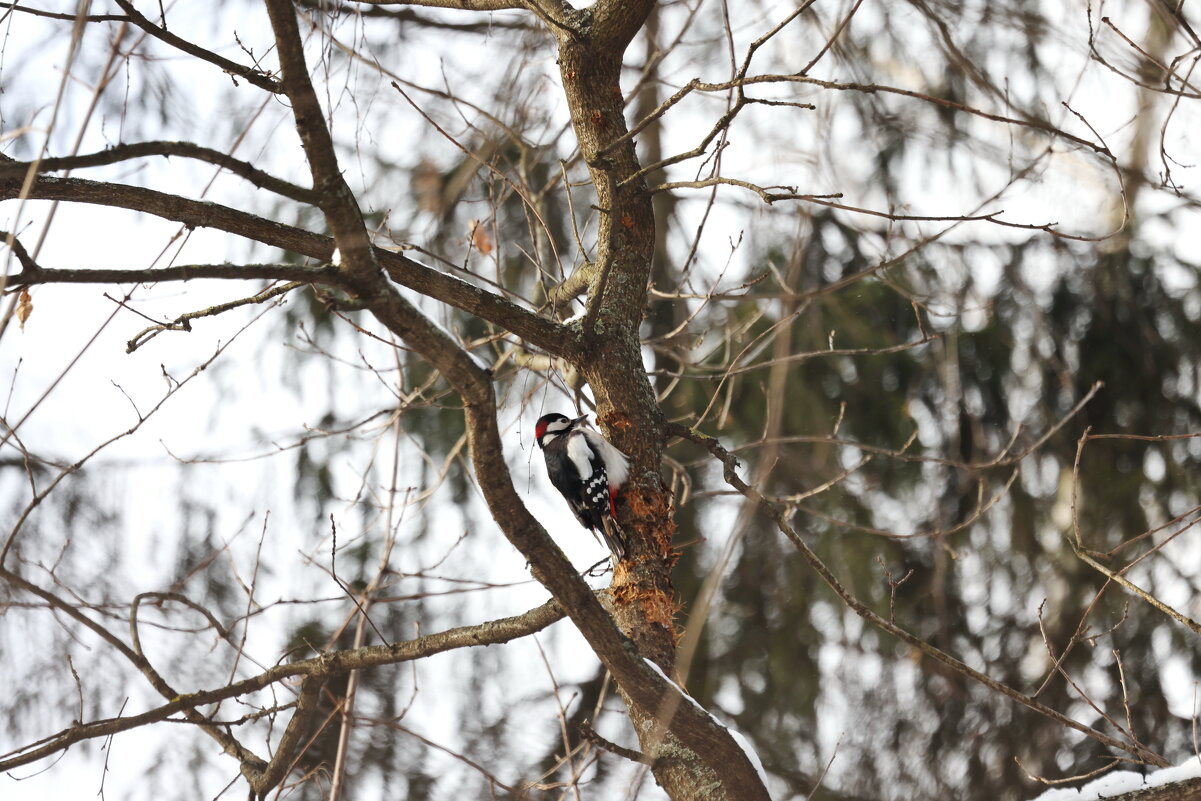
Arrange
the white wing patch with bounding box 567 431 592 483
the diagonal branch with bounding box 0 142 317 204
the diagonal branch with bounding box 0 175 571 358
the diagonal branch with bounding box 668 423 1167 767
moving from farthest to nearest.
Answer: the white wing patch with bounding box 567 431 592 483
the diagonal branch with bounding box 668 423 1167 767
the diagonal branch with bounding box 0 175 571 358
the diagonal branch with bounding box 0 142 317 204

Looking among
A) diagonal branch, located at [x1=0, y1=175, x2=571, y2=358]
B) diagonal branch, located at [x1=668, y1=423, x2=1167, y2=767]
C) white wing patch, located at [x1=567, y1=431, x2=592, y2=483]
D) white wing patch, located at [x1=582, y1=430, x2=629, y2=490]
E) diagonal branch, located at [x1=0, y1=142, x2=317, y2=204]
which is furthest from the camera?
white wing patch, located at [x1=567, y1=431, x2=592, y2=483]

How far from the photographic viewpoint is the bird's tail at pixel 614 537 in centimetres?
241

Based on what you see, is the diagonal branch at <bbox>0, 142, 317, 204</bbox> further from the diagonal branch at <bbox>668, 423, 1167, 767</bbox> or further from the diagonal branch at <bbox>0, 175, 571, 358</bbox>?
the diagonal branch at <bbox>668, 423, 1167, 767</bbox>

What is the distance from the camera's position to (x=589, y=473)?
2.89m

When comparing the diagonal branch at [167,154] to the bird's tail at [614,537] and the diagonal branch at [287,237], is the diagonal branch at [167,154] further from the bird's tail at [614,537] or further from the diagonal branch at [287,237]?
the bird's tail at [614,537]

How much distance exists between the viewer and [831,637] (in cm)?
493

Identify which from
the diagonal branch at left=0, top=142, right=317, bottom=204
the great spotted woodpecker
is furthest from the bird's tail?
the diagonal branch at left=0, top=142, right=317, bottom=204

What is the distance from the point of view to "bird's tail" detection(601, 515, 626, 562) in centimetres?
241

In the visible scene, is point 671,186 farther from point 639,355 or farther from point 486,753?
point 486,753

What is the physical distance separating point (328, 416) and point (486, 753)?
1.87 metres

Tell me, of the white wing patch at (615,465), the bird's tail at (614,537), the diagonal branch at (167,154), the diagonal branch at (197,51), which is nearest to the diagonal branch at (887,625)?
the white wing patch at (615,465)

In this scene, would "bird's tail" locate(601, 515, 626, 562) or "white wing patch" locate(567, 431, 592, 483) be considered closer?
"bird's tail" locate(601, 515, 626, 562)

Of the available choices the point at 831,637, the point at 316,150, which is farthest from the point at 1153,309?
the point at 316,150

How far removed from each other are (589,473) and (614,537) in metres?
0.43
